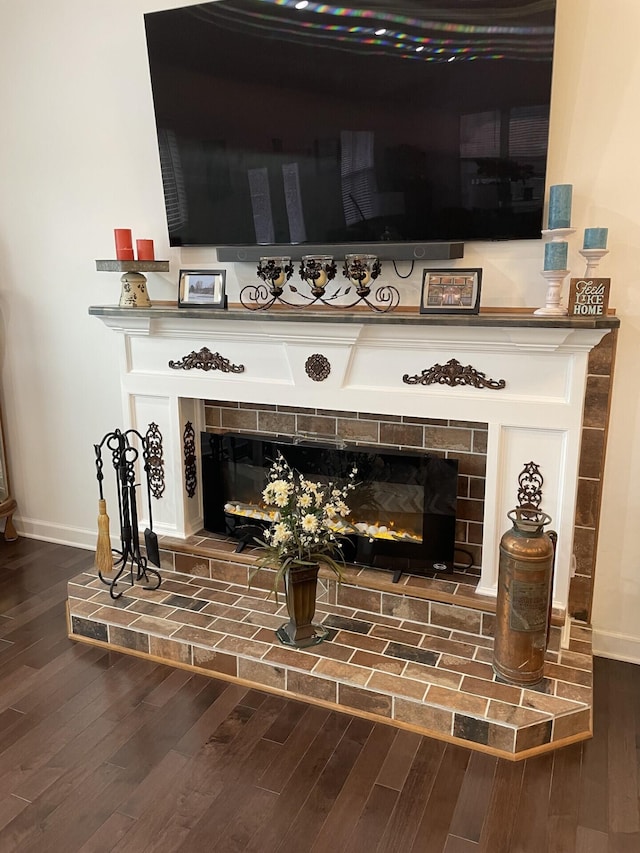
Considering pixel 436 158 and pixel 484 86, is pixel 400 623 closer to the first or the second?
pixel 436 158

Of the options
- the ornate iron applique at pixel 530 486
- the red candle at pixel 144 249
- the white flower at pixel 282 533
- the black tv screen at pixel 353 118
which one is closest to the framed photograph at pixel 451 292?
the black tv screen at pixel 353 118

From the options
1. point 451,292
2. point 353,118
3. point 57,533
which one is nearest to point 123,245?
point 353,118

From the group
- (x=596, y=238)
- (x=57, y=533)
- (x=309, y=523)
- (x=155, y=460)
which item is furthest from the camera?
(x=57, y=533)

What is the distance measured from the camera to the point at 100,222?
320 centimetres

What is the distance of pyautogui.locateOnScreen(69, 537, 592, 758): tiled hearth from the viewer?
220 centimetres

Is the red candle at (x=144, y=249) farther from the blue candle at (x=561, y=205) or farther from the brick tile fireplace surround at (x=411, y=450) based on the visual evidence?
the blue candle at (x=561, y=205)

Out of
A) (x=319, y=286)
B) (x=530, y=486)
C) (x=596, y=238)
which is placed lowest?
(x=530, y=486)

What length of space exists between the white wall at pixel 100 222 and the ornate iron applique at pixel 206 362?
0.35 meters

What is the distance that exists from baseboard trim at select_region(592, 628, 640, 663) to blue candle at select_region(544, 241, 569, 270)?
1.44 meters

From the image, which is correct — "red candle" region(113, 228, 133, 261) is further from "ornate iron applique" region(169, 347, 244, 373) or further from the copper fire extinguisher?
the copper fire extinguisher

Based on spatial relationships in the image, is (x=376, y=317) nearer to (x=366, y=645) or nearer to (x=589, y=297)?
(x=589, y=297)

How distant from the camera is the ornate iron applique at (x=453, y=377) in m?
2.43

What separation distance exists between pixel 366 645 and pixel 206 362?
1327mm

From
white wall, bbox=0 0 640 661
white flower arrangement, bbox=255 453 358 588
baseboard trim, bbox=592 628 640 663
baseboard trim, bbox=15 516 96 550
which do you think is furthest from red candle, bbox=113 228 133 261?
baseboard trim, bbox=592 628 640 663
